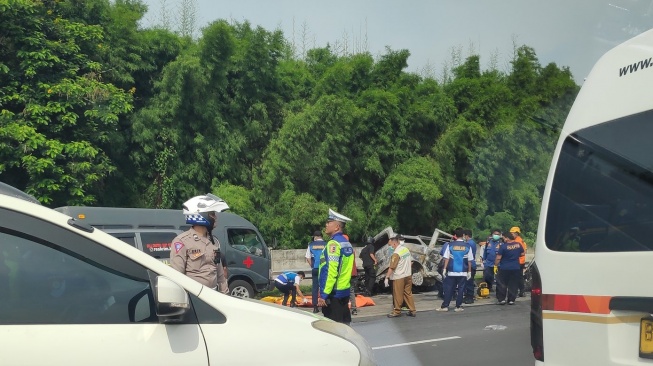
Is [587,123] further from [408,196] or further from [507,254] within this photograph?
[408,196]

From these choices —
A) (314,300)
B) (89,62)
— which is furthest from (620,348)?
(89,62)

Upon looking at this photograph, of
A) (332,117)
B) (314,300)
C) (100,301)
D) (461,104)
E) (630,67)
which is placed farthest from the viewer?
(461,104)

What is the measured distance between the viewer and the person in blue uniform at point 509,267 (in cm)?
1635

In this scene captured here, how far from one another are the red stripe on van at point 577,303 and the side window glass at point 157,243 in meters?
12.6

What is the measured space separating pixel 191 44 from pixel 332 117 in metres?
6.11

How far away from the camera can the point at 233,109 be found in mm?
25766

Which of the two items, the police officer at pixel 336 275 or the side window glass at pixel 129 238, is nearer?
the police officer at pixel 336 275

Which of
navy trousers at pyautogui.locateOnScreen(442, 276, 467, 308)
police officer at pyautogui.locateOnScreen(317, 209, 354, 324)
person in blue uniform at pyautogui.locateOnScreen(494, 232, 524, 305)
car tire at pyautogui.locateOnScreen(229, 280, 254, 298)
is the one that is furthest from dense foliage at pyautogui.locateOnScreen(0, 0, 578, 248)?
police officer at pyautogui.locateOnScreen(317, 209, 354, 324)

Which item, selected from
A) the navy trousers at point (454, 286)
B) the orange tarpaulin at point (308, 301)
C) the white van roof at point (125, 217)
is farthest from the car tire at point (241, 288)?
the navy trousers at point (454, 286)

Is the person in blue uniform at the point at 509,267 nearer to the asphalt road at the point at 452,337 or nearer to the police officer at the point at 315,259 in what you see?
the asphalt road at the point at 452,337

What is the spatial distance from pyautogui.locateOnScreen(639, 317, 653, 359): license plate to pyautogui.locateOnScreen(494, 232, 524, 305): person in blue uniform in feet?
43.4

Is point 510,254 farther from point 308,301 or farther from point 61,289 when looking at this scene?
point 61,289

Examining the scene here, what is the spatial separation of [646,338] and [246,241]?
15443mm

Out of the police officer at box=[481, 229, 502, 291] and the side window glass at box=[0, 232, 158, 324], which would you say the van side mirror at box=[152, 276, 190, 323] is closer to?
the side window glass at box=[0, 232, 158, 324]
